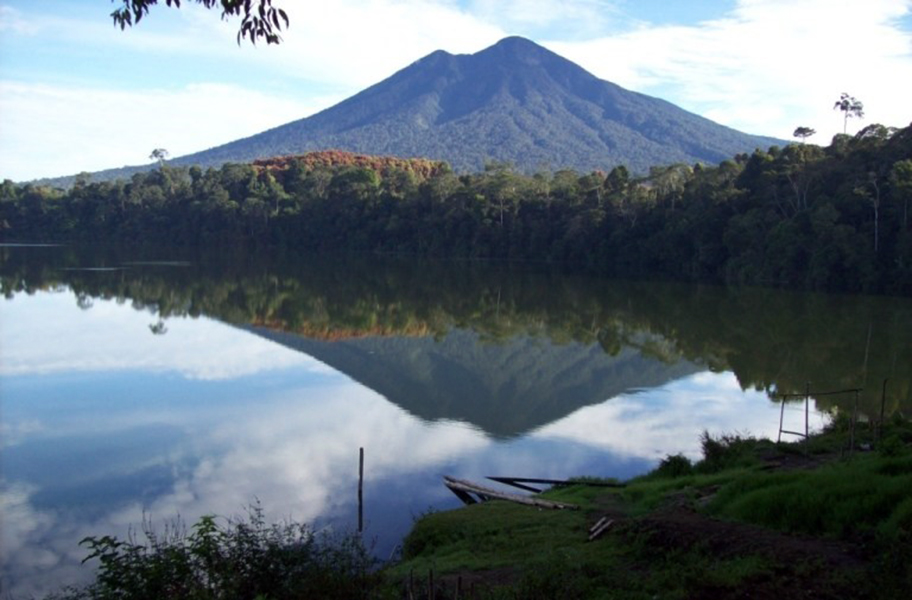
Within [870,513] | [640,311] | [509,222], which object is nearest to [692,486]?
[870,513]

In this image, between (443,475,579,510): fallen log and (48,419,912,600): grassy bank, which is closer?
(48,419,912,600): grassy bank

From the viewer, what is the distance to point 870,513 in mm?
6406

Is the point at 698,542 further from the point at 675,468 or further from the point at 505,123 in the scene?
the point at 505,123

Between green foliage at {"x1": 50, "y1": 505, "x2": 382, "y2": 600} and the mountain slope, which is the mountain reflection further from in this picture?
the mountain slope

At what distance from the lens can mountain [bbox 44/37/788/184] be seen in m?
134

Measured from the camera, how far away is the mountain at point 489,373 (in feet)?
→ 52.5

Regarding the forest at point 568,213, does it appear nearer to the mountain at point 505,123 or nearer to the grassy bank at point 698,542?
the grassy bank at point 698,542

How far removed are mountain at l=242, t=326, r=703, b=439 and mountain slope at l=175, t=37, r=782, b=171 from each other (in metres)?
97.2

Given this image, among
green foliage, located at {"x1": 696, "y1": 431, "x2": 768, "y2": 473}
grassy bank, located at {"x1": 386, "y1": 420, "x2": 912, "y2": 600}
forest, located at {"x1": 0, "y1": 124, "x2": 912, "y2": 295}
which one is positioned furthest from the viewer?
forest, located at {"x1": 0, "y1": 124, "x2": 912, "y2": 295}

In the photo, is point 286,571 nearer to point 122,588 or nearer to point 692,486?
point 122,588

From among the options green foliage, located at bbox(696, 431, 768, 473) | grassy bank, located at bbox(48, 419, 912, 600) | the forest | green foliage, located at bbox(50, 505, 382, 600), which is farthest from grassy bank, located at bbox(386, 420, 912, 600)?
the forest

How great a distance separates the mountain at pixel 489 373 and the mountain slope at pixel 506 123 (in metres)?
97.2

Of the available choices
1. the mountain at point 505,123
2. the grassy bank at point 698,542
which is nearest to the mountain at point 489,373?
the grassy bank at point 698,542

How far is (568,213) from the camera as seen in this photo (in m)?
58.5
